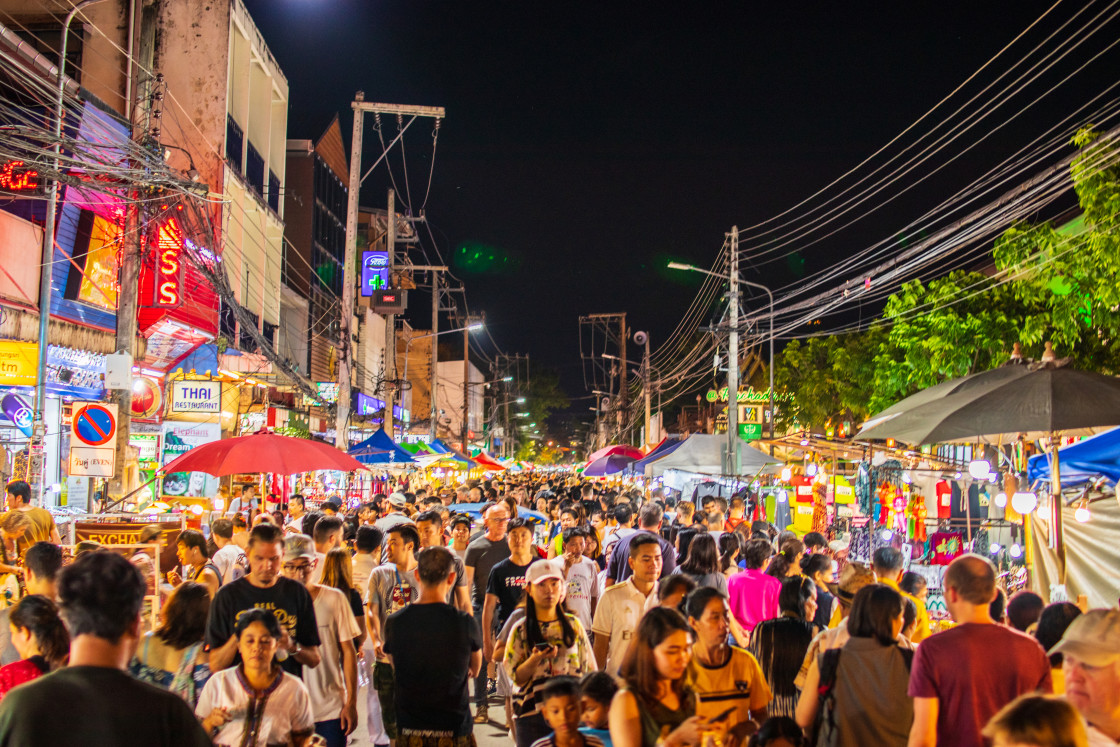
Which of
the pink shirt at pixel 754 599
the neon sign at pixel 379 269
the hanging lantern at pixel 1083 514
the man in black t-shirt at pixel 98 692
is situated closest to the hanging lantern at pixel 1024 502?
the hanging lantern at pixel 1083 514

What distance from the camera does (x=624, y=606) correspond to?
21.0ft

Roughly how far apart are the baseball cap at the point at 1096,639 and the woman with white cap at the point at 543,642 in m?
2.84

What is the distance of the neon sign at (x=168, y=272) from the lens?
61.0 feet

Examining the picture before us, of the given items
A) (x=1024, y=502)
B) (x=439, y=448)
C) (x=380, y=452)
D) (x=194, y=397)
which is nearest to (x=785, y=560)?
(x=1024, y=502)

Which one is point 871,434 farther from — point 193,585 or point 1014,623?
point 193,585

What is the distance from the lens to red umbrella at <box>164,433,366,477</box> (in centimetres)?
1012

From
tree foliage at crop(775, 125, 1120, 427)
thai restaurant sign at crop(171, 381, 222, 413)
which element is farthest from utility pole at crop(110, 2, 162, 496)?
tree foliage at crop(775, 125, 1120, 427)

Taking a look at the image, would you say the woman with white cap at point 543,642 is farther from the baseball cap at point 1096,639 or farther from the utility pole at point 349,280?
the utility pole at point 349,280

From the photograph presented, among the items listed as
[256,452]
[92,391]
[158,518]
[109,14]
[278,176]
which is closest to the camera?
[256,452]

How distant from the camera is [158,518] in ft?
37.2

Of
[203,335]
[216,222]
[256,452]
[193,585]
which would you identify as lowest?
[193,585]

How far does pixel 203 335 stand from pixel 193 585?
1853 centimetres

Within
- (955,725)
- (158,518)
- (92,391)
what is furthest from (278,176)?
(955,725)

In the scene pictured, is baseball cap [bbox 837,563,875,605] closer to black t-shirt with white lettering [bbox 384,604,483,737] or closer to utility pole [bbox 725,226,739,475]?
black t-shirt with white lettering [bbox 384,604,483,737]
